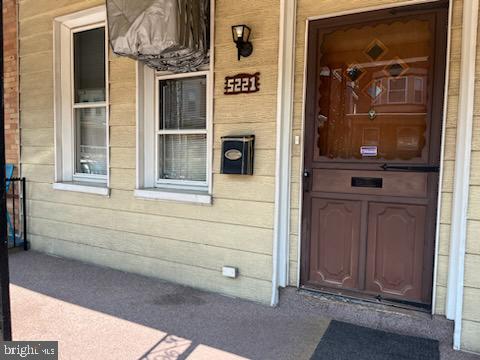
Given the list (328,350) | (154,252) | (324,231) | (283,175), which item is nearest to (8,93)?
(154,252)

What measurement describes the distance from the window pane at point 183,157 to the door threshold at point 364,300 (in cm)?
144

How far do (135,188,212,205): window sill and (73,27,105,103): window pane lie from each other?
4.42ft

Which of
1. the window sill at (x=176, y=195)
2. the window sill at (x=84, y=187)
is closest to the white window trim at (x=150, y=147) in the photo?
the window sill at (x=176, y=195)

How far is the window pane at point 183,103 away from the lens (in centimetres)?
365

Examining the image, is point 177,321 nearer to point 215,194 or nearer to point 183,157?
point 215,194

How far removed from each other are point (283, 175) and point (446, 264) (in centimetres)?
128

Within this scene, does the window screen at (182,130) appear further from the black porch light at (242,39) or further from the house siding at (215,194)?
the black porch light at (242,39)

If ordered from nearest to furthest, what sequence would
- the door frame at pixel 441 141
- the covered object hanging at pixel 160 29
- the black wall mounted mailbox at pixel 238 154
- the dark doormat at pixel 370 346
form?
the dark doormat at pixel 370 346 < the door frame at pixel 441 141 < the covered object hanging at pixel 160 29 < the black wall mounted mailbox at pixel 238 154

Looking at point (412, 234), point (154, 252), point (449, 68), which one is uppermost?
point (449, 68)

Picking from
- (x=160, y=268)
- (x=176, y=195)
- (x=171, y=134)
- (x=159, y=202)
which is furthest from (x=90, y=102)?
(x=160, y=268)

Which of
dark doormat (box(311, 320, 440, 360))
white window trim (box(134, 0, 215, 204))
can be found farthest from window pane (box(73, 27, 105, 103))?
dark doormat (box(311, 320, 440, 360))

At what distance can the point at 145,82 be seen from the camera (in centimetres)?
380

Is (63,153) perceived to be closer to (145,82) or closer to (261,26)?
(145,82)

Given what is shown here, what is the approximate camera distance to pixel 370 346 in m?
2.47
